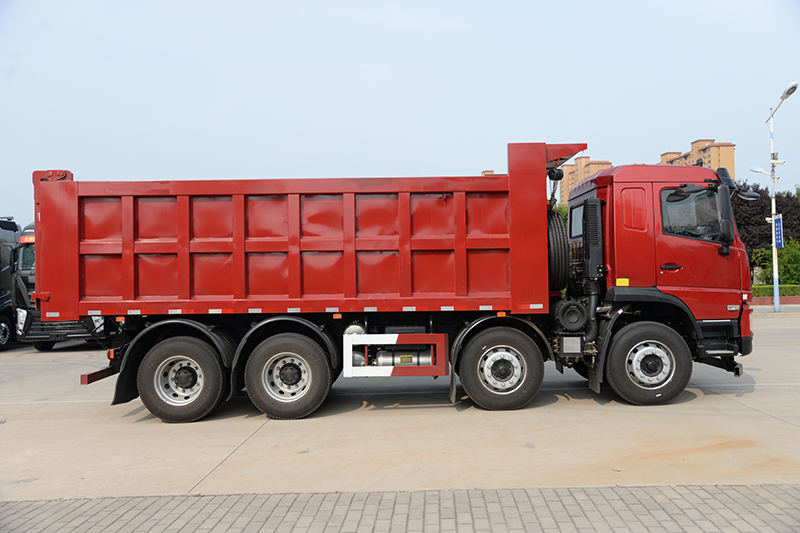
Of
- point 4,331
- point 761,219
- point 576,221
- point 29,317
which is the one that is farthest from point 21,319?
point 761,219

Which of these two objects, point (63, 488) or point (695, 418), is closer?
point (63, 488)

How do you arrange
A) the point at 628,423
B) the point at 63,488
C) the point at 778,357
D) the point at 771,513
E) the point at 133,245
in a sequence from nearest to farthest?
the point at 771,513
the point at 63,488
the point at 628,423
the point at 133,245
the point at 778,357

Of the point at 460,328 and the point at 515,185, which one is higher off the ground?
the point at 515,185

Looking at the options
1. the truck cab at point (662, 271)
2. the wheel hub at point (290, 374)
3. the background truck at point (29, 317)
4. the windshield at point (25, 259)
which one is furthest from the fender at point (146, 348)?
the windshield at point (25, 259)

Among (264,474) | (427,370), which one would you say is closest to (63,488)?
(264,474)

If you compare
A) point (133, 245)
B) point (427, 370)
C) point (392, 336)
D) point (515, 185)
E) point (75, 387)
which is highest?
point (515, 185)

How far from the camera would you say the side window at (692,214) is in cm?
676

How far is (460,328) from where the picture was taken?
22.5ft

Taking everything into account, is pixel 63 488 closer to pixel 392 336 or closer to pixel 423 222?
pixel 392 336

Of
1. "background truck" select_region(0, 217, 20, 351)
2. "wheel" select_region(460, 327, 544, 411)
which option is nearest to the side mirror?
"wheel" select_region(460, 327, 544, 411)

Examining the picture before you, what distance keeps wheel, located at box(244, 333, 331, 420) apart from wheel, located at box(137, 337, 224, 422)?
1.44ft

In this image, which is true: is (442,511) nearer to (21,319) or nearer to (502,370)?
(502,370)

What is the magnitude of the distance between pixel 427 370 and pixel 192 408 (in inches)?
113

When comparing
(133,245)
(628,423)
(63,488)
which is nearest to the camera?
(63,488)
